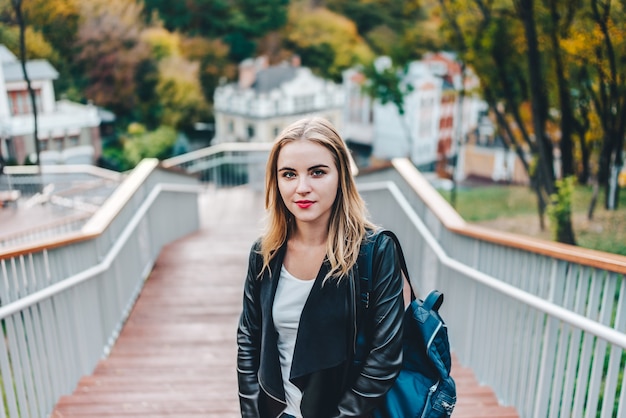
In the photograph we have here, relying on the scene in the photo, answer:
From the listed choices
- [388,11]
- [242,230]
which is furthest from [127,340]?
[388,11]

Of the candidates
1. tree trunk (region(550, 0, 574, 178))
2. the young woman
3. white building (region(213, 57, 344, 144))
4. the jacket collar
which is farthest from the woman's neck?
white building (region(213, 57, 344, 144))

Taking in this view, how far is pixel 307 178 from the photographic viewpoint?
5.09ft

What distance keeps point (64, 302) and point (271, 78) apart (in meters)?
28.5

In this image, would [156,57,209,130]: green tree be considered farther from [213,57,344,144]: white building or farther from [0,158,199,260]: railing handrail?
[0,158,199,260]: railing handrail

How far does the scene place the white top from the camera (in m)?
1.62

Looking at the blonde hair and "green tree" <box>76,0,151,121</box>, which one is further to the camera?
"green tree" <box>76,0,151,121</box>

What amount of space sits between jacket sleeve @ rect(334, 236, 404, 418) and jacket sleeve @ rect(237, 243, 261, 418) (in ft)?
1.21

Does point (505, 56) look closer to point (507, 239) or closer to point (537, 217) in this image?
point (537, 217)

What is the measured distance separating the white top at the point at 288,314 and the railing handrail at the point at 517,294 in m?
1.22

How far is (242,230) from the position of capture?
777 centimetres

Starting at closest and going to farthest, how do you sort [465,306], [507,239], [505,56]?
[507,239]
[465,306]
[505,56]

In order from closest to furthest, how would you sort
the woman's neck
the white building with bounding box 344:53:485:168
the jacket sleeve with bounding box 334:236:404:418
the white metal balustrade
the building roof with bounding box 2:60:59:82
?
the jacket sleeve with bounding box 334:236:404:418 < the woman's neck < the white metal balustrade < the building roof with bounding box 2:60:59:82 < the white building with bounding box 344:53:485:168

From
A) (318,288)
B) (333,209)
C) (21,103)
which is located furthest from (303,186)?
(21,103)

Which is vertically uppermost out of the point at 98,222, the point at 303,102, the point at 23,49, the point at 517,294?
the point at 23,49
